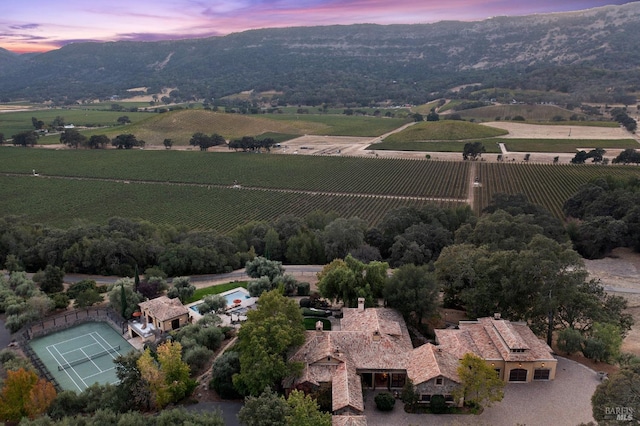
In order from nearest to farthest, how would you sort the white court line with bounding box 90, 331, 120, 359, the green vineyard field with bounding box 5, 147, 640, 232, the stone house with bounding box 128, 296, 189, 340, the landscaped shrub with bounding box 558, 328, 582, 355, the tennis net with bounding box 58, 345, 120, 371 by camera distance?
the landscaped shrub with bounding box 558, 328, 582, 355, the tennis net with bounding box 58, 345, 120, 371, the white court line with bounding box 90, 331, 120, 359, the stone house with bounding box 128, 296, 189, 340, the green vineyard field with bounding box 5, 147, 640, 232

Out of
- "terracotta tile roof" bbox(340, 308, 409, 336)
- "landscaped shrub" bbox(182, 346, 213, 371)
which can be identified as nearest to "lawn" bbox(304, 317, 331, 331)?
"terracotta tile roof" bbox(340, 308, 409, 336)

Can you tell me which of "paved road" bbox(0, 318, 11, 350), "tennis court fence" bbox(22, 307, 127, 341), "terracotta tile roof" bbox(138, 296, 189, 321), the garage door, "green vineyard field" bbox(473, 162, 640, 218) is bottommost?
"green vineyard field" bbox(473, 162, 640, 218)

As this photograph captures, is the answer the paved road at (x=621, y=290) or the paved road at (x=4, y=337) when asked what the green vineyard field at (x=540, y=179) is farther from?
the paved road at (x=4, y=337)

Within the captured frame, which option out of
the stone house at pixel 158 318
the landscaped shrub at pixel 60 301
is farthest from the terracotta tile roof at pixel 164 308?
the landscaped shrub at pixel 60 301

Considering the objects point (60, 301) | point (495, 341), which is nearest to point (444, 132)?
point (495, 341)

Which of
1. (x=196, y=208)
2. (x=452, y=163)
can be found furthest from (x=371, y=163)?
(x=196, y=208)

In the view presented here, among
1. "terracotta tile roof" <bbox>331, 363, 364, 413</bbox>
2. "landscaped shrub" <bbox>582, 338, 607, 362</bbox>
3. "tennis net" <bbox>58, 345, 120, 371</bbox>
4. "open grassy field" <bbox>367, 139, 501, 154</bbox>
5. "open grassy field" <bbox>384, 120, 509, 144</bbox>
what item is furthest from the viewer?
"open grassy field" <bbox>384, 120, 509, 144</bbox>

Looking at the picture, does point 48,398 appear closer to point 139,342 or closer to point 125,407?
point 125,407

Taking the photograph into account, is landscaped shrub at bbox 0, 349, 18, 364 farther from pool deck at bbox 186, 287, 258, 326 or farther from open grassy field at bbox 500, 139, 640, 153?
open grassy field at bbox 500, 139, 640, 153
